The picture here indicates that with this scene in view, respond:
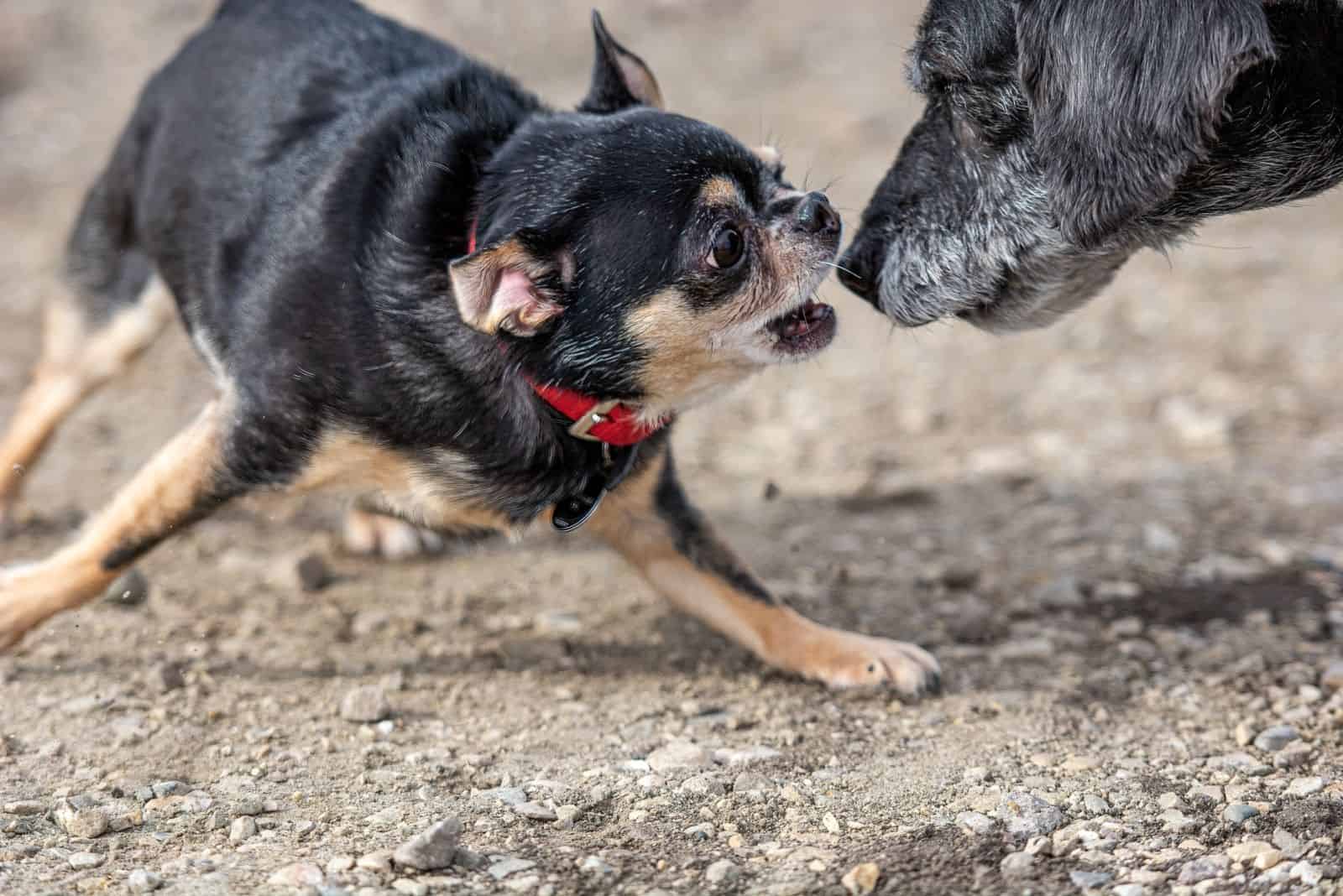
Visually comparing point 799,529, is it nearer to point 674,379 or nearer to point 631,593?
point 631,593

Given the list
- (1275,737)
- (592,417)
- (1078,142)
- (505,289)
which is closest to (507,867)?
(592,417)

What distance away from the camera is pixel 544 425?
144 inches

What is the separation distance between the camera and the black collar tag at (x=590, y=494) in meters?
3.76

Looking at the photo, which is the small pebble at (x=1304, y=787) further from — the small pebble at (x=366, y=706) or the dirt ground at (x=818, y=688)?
the small pebble at (x=366, y=706)

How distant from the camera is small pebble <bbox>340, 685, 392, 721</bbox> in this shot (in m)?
3.81

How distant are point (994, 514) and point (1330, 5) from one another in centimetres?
244

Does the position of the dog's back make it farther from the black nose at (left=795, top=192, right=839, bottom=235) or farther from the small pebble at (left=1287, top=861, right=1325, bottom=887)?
the small pebble at (left=1287, top=861, right=1325, bottom=887)

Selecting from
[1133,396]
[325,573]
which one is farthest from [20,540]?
[1133,396]

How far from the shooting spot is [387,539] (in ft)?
16.5

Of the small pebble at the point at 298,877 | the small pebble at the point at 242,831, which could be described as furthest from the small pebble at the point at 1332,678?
the small pebble at the point at 242,831

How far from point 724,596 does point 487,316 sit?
1344 mm

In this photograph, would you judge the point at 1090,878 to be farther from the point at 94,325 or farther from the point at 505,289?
the point at 94,325

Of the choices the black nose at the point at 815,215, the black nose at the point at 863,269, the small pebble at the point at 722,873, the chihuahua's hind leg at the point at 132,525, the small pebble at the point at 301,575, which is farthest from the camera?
the small pebble at the point at 301,575

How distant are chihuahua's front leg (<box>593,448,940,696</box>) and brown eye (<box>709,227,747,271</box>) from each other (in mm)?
733
